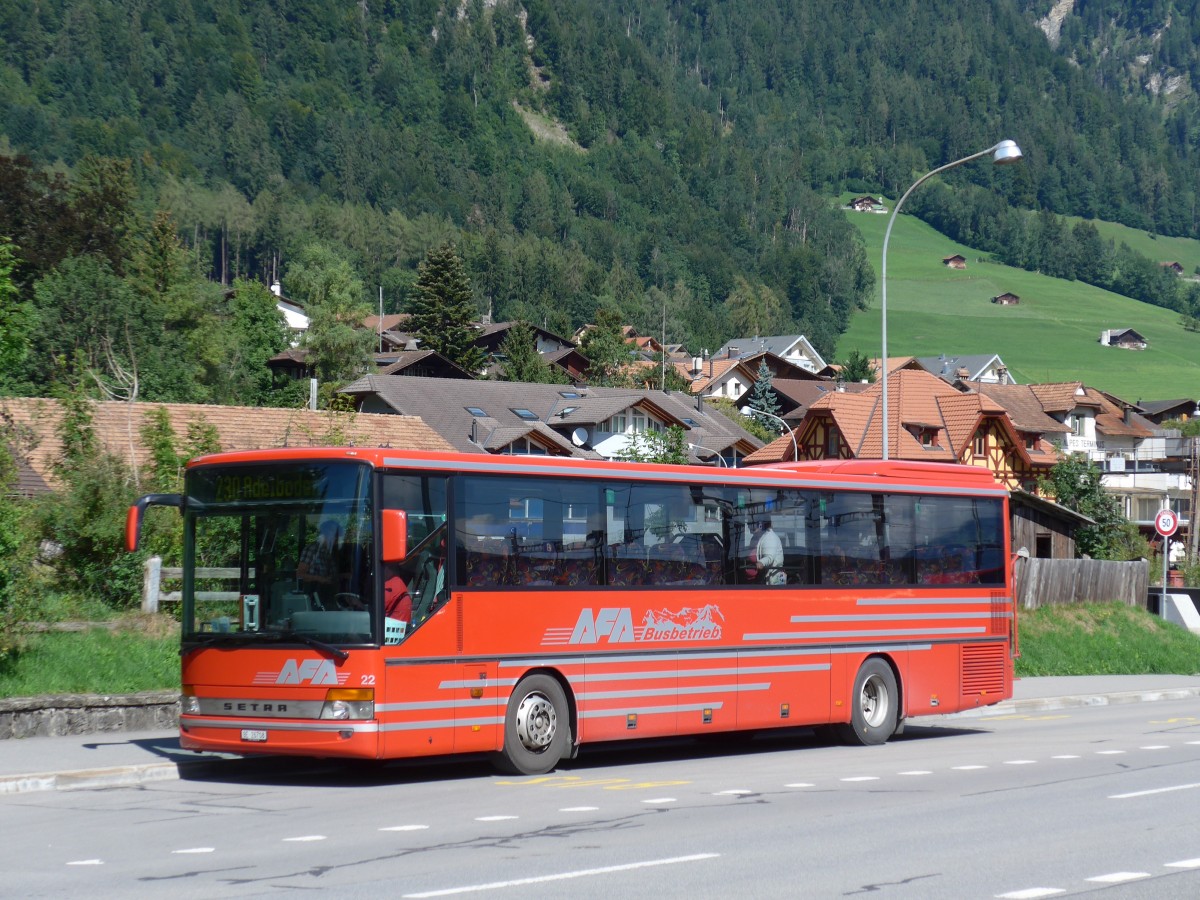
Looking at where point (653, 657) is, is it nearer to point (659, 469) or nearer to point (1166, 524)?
point (659, 469)

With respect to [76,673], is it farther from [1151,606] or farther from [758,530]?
[1151,606]

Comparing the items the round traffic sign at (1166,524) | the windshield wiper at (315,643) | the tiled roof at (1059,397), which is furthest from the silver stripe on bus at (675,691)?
the tiled roof at (1059,397)

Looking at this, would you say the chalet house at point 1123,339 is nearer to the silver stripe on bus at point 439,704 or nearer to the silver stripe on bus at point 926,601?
the silver stripe on bus at point 926,601

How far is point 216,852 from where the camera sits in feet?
34.0

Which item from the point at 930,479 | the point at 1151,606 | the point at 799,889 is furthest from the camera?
the point at 1151,606

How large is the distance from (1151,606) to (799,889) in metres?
35.0

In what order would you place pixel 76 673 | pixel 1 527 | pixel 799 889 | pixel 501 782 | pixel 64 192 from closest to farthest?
1. pixel 799 889
2. pixel 501 782
3. pixel 1 527
4. pixel 76 673
5. pixel 64 192

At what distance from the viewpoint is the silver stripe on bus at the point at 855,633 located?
17.2 m

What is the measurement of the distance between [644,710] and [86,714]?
19.2 feet

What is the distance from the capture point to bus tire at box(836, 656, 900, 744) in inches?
725

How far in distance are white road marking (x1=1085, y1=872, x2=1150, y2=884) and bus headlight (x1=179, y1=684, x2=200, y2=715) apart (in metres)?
8.10

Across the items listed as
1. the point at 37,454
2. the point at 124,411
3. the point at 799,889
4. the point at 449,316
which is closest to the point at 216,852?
the point at 799,889

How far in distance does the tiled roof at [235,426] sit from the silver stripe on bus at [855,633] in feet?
32.0

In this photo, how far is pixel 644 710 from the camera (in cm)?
1580
